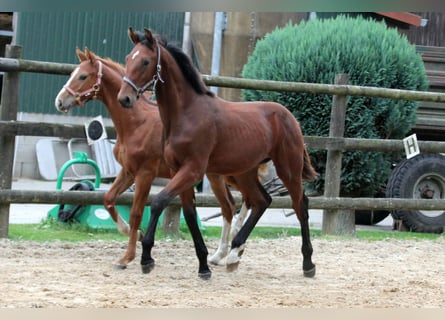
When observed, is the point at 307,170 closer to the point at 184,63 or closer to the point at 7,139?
the point at 184,63

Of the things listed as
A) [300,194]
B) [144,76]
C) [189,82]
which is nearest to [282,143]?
[300,194]

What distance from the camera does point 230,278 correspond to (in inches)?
192

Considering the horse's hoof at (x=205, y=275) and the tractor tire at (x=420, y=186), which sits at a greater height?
the tractor tire at (x=420, y=186)

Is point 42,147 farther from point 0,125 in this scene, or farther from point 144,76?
point 144,76

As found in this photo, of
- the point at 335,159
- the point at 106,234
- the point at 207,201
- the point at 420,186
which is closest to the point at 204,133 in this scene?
the point at 207,201

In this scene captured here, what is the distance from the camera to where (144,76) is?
4.51 metres

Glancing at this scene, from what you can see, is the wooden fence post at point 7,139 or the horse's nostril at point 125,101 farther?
the wooden fence post at point 7,139

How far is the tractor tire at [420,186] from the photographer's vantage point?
26.7 feet

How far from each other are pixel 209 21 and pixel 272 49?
18.9 ft

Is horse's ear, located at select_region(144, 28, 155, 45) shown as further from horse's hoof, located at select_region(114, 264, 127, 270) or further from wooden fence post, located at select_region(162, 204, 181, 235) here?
wooden fence post, located at select_region(162, 204, 181, 235)

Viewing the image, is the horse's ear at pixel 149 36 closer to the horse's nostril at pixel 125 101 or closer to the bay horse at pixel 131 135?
the horse's nostril at pixel 125 101

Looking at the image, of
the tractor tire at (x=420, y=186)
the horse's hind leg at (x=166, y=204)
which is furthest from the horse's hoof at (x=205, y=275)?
the tractor tire at (x=420, y=186)

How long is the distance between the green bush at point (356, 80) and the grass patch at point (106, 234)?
2.31 feet

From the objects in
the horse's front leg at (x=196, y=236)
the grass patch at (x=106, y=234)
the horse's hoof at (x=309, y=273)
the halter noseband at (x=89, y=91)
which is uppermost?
the halter noseband at (x=89, y=91)
